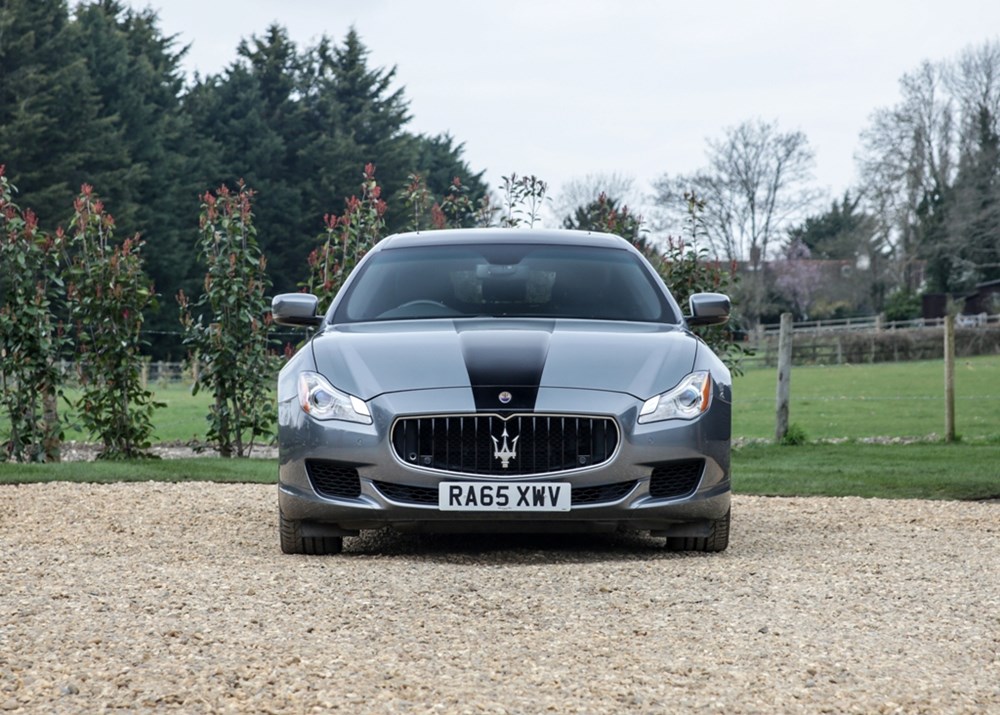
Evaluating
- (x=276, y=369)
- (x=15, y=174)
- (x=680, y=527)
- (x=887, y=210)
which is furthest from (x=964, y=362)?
(x=680, y=527)

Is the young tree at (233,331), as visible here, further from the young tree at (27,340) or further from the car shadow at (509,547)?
the car shadow at (509,547)

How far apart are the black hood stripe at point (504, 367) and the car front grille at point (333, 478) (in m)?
0.69

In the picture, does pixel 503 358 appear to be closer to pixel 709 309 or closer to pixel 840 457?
pixel 709 309

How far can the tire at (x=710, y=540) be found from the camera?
7027 millimetres

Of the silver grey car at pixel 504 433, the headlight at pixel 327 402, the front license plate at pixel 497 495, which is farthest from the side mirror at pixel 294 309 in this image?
the front license plate at pixel 497 495

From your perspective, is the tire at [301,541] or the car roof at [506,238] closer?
the tire at [301,541]

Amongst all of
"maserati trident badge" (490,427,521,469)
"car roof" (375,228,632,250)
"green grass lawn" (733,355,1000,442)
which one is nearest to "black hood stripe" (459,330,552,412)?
"maserati trident badge" (490,427,521,469)

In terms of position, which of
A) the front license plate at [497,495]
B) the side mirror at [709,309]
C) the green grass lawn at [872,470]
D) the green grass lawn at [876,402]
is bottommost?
the green grass lawn at [876,402]

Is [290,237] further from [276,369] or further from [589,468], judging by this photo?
[589,468]

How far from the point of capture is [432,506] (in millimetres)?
6520

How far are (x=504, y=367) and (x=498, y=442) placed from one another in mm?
347

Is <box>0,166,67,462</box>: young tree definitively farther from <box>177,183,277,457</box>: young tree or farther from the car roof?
the car roof

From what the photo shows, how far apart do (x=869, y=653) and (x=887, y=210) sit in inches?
2607

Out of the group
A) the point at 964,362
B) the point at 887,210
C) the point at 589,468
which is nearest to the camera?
the point at 589,468
